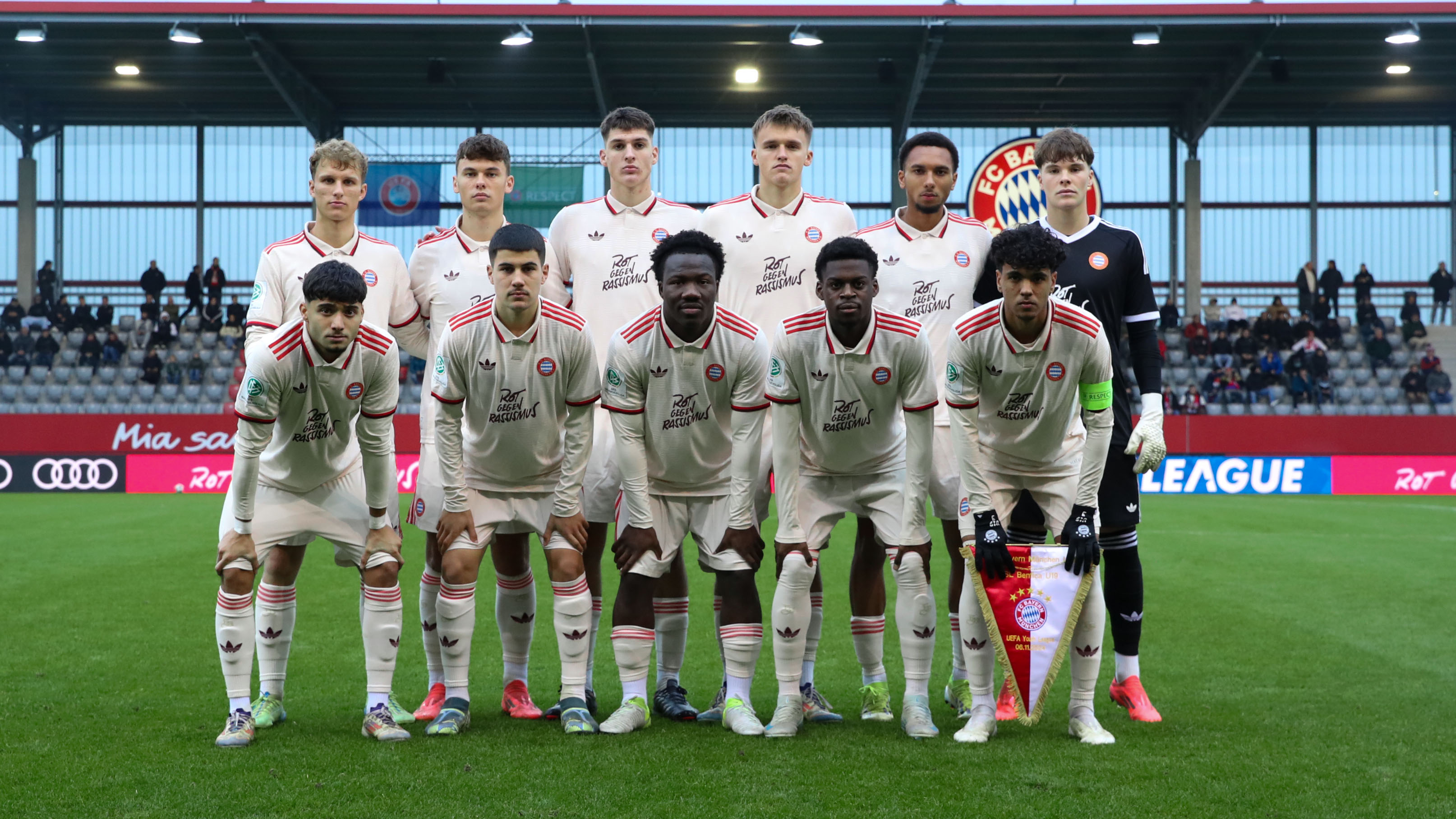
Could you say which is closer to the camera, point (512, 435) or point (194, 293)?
point (512, 435)

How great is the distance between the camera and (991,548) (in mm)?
4973

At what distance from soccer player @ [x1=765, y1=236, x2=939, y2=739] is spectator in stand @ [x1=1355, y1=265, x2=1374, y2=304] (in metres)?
24.5

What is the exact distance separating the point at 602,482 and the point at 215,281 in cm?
2321

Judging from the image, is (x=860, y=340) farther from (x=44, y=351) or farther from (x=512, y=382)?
(x=44, y=351)

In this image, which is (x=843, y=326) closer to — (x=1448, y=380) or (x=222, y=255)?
(x=1448, y=380)

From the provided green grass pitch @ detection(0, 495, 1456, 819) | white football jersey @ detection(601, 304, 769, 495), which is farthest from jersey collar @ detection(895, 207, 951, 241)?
green grass pitch @ detection(0, 495, 1456, 819)

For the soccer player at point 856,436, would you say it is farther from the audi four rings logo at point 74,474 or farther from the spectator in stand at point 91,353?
the spectator in stand at point 91,353

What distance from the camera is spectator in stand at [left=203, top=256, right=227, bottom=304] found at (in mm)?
26312

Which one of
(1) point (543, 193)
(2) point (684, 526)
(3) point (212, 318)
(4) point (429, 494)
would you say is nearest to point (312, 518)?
(4) point (429, 494)

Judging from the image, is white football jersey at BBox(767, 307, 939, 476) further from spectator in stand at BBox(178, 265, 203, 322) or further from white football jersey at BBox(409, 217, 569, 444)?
spectator in stand at BBox(178, 265, 203, 322)

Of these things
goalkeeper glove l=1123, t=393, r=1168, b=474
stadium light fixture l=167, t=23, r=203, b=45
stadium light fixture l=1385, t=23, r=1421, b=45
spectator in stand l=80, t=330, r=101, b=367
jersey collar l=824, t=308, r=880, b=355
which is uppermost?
stadium light fixture l=1385, t=23, r=1421, b=45

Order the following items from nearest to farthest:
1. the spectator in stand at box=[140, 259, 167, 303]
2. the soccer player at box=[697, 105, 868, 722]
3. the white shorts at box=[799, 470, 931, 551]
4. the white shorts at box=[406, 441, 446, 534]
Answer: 1. the white shorts at box=[799, 470, 931, 551]
2. the white shorts at box=[406, 441, 446, 534]
3. the soccer player at box=[697, 105, 868, 722]
4. the spectator in stand at box=[140, 259, 167, 303]

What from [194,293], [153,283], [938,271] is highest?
[153,283]

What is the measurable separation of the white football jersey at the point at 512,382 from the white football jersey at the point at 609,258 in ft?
2.12
